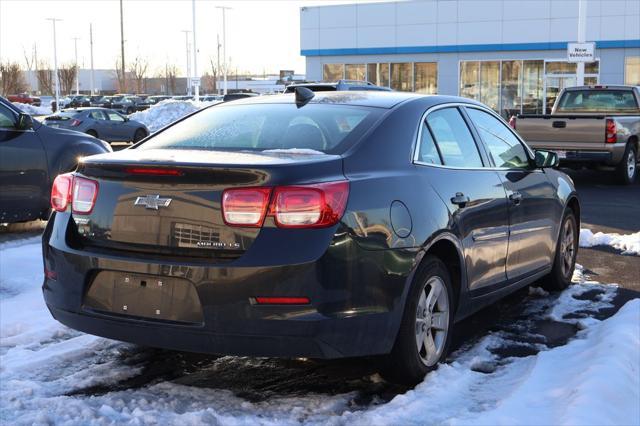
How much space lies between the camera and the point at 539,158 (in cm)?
614

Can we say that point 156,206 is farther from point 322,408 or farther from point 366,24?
point 366,24

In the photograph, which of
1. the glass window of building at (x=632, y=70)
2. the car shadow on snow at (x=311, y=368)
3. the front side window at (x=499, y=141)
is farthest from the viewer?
the glass window of building at (x=632, y=70)

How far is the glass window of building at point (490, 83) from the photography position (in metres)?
35.6

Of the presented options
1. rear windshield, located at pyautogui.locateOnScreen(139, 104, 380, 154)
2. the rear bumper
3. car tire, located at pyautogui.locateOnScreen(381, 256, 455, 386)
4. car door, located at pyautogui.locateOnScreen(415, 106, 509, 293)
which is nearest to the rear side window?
car door, located at pyautogui.locateOnScreen(415, 106, 509, 293)

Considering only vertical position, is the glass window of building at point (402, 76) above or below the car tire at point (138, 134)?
above

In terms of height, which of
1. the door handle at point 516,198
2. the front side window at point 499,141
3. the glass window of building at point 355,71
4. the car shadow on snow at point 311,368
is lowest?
the car shadow on snow at point 311,368

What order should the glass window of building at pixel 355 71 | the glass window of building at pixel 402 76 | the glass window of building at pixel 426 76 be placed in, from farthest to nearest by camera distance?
1. the glass window of building at pixel 355 71
2. the glass window of building at pixel 402 76
3. the glass window of building at pixel 426 76

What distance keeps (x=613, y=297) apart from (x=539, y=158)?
1.37m

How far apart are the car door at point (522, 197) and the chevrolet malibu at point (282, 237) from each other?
1.97 ft

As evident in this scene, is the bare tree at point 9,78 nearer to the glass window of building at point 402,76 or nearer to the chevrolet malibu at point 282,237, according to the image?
the glass window of building at point 402,76

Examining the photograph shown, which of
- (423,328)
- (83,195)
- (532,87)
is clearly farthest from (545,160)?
(532,87)

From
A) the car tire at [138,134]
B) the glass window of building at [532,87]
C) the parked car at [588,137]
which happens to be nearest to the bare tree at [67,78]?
the car tire at [138,134]

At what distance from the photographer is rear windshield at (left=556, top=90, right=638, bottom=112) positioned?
16422mm

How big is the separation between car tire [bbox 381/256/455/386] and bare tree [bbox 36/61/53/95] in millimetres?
98629
